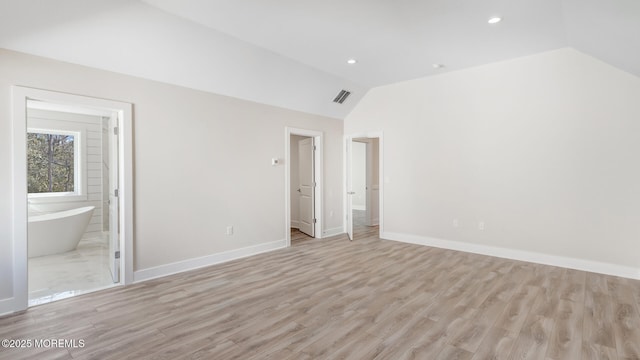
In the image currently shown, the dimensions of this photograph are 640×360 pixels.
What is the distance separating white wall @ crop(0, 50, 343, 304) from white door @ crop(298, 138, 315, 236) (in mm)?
978

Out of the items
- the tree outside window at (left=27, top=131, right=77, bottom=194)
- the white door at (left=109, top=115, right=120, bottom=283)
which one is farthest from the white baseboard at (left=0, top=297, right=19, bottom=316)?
the tree outside window at (left=27, top=131, right=77, bottom=194)

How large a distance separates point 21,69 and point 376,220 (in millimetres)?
6782

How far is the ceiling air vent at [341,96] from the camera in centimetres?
573

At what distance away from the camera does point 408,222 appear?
5664mm

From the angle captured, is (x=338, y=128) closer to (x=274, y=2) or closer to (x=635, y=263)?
(x=274, y=2)

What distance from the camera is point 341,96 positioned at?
5.80 meters

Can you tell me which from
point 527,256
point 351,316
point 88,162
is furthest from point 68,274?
point 527,256

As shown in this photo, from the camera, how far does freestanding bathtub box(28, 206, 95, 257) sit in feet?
15.3

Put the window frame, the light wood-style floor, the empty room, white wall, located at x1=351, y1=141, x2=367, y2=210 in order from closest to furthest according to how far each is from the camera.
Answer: the light wood-style floor → the empty room → the window frame → white wall, located at x1=351, y1=141, x2=367, y2=210

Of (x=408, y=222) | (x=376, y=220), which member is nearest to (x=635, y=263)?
(x=408, y=222)

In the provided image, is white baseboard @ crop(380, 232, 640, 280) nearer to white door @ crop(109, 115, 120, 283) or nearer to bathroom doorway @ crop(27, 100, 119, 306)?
white door @ crop(109, 115, 120, 283)

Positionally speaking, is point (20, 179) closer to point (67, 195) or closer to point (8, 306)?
point (8, 306)

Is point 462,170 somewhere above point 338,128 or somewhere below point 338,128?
below

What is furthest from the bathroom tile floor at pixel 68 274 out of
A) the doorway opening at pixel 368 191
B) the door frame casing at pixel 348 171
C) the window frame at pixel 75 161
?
the door frame casing at pixel 348 171
